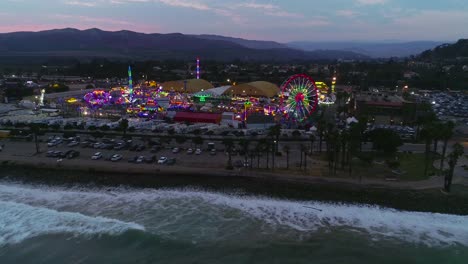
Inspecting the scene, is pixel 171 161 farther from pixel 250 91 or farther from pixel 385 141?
pixel 250 91

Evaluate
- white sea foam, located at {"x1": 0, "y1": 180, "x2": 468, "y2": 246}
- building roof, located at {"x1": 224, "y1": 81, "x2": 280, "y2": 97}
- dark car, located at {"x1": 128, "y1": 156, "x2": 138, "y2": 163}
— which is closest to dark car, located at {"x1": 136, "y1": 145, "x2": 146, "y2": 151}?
dark car, located at {"x1": 128, "y1": 156, "x2": 138, "y2": 163}

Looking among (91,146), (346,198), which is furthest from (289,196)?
(91,146)

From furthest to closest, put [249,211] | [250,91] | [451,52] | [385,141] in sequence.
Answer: [451,52], [250,91], [385,141], [249,211]

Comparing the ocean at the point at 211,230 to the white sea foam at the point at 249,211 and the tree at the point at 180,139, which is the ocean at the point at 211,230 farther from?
the tree at the point at 180,139

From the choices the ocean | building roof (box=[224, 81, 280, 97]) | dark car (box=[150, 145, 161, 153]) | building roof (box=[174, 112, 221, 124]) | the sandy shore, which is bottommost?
the ocean

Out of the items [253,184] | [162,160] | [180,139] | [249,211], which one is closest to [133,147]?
[180,139]

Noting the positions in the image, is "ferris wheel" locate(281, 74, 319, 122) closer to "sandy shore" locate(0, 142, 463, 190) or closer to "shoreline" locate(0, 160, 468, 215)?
"sandy shore" locate(0, 142, 463, 190)
